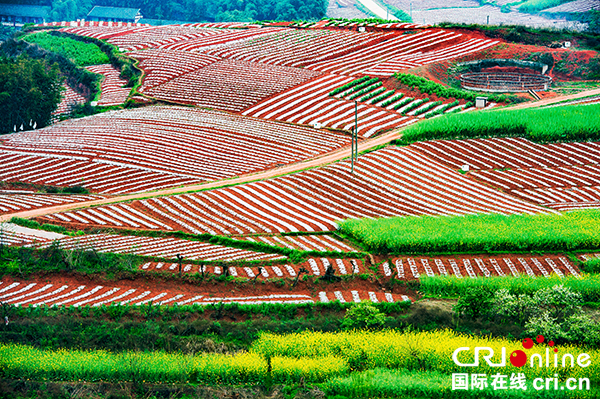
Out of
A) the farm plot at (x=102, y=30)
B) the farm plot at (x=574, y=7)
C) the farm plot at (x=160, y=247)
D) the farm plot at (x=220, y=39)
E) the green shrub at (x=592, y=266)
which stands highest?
the farm plot at (x=574, y=7)

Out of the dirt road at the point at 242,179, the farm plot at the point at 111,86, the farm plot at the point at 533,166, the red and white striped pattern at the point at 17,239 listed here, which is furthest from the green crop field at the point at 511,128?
the farm plot at the point at 111,86

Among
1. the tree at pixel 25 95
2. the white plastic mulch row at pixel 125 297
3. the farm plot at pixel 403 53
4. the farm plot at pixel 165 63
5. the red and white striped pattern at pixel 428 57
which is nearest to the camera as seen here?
the white plastic mulch row at pixel 125 297

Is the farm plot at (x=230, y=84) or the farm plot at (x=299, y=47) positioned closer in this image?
the farm plot at (x=230, y=84)

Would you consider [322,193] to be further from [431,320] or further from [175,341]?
[175,341]

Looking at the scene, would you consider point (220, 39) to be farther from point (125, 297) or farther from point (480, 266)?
point (125, 297)

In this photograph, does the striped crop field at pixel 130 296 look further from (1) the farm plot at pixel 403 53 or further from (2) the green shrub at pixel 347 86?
(1) the farm plot at pixel 403 53

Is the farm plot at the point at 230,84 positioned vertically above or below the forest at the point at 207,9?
below

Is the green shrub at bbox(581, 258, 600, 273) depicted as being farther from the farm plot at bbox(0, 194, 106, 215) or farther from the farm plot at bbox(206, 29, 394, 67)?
the farm plot at bbox(206, 29, 394, 67)

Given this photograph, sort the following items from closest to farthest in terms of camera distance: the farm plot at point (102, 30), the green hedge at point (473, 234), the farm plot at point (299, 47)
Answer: the green hedge at point (473, 234) < the farm plot at point (299, 47) < the farm plot at point (102, 30)

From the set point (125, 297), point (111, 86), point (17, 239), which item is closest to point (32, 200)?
point (17, 239)
